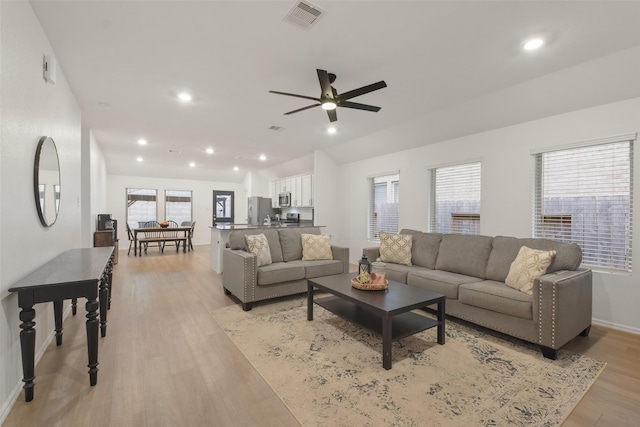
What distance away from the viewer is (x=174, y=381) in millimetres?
2066

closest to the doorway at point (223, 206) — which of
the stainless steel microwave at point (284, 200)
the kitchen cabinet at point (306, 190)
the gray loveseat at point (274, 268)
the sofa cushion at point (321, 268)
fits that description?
the stainless steel microwave at point (284, 200)

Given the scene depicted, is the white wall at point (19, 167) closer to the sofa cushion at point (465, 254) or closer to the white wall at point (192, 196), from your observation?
the sofa cushion at point (465, 254)

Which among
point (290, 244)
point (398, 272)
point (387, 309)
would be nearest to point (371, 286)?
point (387, 309)

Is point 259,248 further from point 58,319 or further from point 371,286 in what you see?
point 58,319

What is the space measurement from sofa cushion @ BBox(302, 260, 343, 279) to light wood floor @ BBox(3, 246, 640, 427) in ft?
4.47

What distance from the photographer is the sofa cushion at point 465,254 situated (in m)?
3.42

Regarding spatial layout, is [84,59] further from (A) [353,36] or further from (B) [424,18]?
(B) [424,18]

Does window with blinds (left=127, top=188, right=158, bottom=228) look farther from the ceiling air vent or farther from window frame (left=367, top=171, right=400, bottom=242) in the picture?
the ceiling air vent

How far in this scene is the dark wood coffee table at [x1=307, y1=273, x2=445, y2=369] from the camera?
2.25 m

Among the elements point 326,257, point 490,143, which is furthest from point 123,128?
point 490,143

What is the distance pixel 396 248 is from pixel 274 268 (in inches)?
68.0

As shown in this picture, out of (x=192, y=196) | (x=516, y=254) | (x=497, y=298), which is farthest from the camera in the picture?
(x=192, y=196)

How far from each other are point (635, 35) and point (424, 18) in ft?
5.71

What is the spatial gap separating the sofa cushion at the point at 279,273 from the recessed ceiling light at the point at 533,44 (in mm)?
3286
